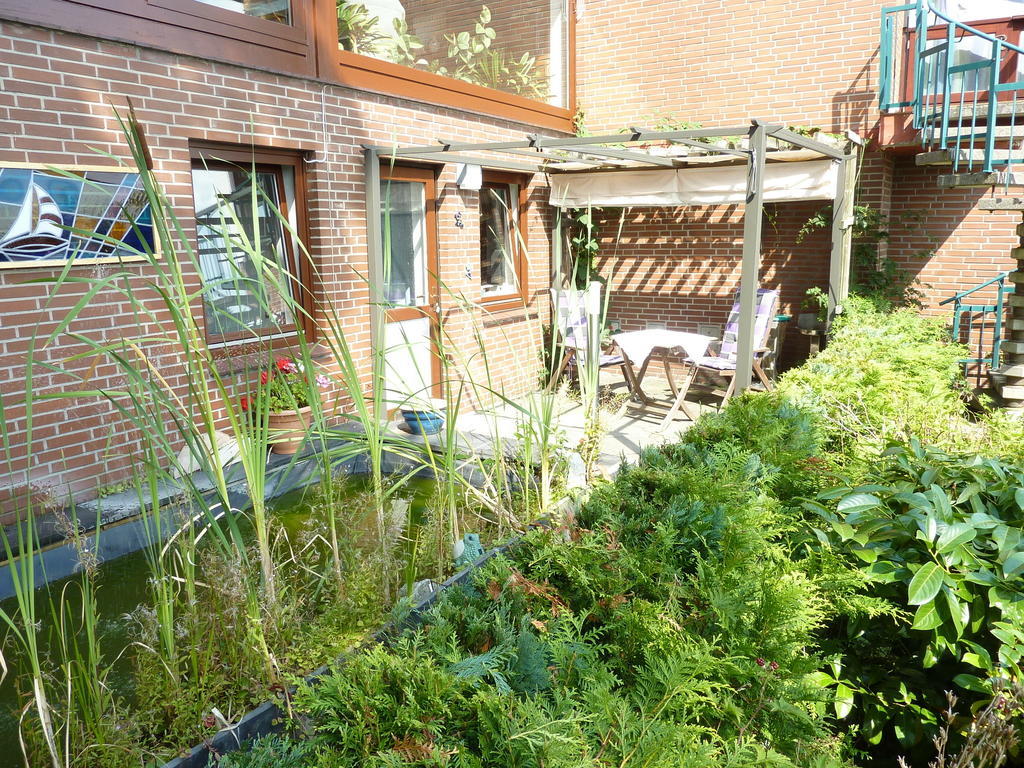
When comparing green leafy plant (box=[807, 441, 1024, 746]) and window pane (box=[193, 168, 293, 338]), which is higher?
window pane (box=[193, 168, 293, 338])

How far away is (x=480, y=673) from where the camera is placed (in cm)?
136

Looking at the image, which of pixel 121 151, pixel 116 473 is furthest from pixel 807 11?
pixel 116 473

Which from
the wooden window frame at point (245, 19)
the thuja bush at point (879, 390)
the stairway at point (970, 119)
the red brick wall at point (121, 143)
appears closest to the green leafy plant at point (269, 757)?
the red brick wall at point (121, 143)

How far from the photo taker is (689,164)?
711 centimetres

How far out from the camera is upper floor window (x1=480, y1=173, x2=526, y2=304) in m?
7.48

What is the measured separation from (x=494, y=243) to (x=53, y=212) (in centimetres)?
434

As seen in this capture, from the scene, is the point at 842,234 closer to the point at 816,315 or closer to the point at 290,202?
the point at 816,315

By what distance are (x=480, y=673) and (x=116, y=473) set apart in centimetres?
368

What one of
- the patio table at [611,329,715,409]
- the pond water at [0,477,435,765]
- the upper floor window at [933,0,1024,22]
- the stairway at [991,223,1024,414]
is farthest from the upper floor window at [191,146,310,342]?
the upper floor window at [933,0,1024,22]

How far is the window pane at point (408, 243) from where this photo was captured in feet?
21.2

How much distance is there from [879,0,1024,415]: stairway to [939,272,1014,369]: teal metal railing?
0.02 m

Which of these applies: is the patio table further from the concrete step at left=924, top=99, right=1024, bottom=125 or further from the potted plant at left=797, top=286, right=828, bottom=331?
the concrete step at left=924, top=99, right=1024, bottom=125

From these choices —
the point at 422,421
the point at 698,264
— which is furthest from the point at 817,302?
the point at 422,421

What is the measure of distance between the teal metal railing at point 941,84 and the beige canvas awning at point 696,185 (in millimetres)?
875
